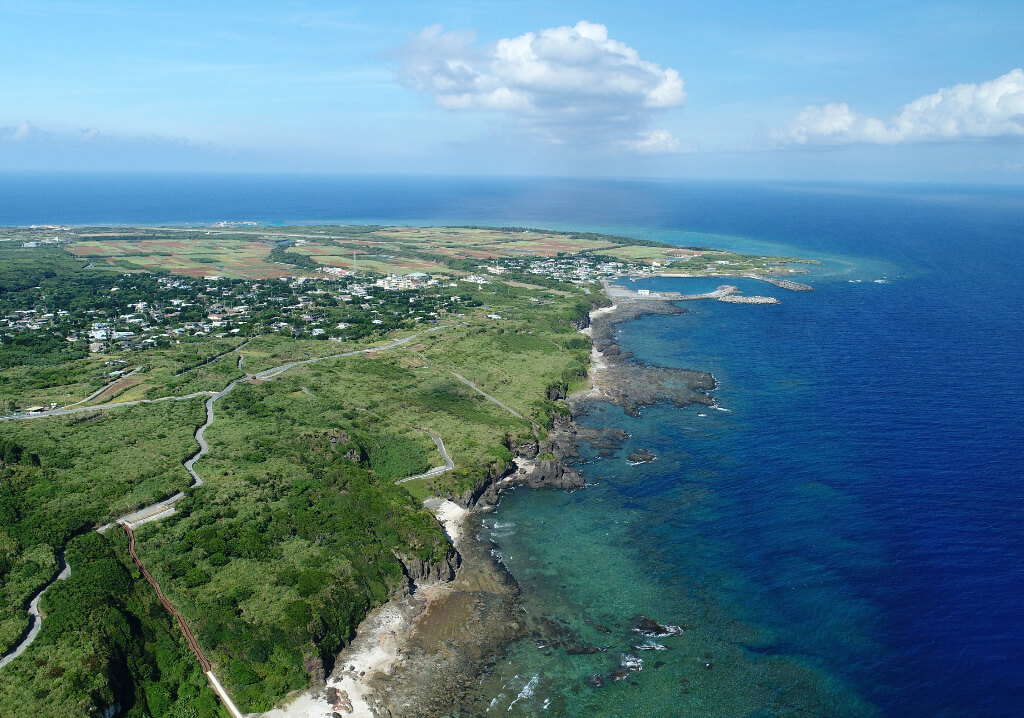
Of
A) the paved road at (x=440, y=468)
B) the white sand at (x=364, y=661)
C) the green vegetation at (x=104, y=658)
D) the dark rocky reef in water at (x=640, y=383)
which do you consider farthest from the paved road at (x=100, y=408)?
the dark rocky reef in water at (x=640, y=383)

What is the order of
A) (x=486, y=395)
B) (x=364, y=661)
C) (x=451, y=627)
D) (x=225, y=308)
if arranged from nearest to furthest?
(x=364, y=661) → (x=451, y=627) → (x=486, y=395) → (x=225, y=308)

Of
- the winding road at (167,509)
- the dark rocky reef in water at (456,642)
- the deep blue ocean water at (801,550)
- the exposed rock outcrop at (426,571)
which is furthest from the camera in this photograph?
the exposed rock outcrop at (426,571)

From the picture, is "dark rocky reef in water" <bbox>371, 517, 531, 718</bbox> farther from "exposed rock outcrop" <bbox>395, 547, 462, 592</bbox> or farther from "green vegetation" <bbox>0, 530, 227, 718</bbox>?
"green vegetation" <bbox>0, 530, 227, 718</bbox>

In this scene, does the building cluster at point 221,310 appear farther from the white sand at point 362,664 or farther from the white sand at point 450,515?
the white sand at point 362,664

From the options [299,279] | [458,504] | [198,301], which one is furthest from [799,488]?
[299,279]

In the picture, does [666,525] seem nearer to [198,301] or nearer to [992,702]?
[992,702]

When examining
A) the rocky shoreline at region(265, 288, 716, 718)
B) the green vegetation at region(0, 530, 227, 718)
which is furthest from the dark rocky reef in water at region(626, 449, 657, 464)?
the green vegetation at region(0, 530, 227, 718)

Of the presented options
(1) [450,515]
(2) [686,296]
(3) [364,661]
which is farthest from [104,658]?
(2) [686,296]

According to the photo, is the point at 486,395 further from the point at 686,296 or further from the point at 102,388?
the point at 686,296
